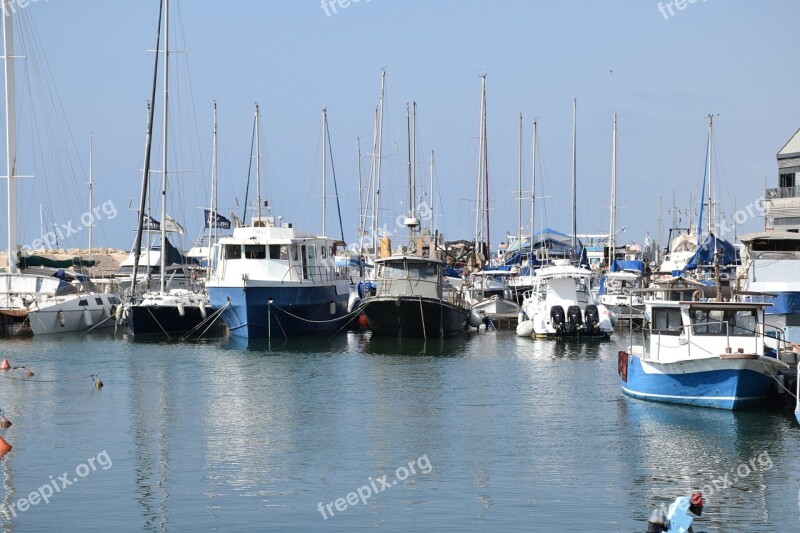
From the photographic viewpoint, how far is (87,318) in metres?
54.1

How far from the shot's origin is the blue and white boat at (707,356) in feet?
86.8

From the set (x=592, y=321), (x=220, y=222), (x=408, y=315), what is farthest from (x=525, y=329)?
(x=220, y=222)

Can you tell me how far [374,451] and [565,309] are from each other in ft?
93.1

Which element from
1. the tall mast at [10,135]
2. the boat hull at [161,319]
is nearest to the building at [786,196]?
the boat hull at [161,319]

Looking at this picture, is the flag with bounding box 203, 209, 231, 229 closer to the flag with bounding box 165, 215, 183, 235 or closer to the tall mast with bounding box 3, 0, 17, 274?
the flag with bounding box 165, 215, 183, 235

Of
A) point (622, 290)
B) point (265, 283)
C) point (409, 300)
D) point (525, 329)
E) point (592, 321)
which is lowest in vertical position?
point (525, 329)

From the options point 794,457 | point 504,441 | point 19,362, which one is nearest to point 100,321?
point 19,362

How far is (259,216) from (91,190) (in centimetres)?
3052

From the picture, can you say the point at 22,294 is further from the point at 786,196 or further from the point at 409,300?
the point at 786,196

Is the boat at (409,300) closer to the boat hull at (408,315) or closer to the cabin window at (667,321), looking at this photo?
the boat hull at (408,315)

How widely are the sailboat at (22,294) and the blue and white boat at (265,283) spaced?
26.3 feet

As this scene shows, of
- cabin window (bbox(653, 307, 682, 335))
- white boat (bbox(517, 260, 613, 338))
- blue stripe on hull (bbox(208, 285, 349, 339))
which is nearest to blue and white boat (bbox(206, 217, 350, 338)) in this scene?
blue stripe on hull (bbox(208, 285, 349, 339))

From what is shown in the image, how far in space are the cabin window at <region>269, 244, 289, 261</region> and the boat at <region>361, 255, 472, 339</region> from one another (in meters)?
4.08

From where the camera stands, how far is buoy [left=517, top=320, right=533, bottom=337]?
170ft
